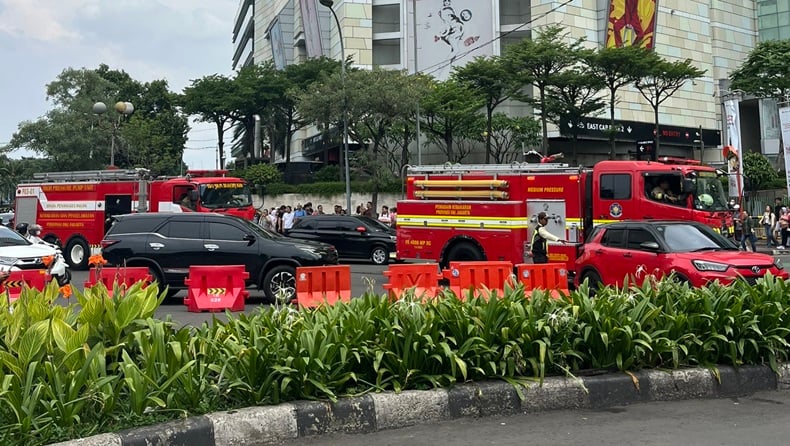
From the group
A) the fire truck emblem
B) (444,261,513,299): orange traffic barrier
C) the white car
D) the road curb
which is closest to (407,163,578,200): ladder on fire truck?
the fire truck emblem

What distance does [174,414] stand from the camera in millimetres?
4824

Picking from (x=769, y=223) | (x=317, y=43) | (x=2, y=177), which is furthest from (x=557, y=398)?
(x=2, y=177)

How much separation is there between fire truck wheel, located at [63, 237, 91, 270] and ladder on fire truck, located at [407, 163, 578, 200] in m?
11.6

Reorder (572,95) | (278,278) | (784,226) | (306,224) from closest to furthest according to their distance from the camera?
(278,278)
(306,224)
(784,226)
(572,95)

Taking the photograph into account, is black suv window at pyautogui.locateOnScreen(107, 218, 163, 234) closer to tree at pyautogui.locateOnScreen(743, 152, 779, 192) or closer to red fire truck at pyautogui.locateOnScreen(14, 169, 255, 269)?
red fire truck at pyautogui.locateOnScreen(14, 169, 255, 269)

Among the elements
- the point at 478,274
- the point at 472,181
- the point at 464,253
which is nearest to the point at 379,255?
the point at 464,253

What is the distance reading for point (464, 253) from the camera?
16875 millimetres

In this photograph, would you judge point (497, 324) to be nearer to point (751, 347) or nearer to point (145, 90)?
point (751, 347)

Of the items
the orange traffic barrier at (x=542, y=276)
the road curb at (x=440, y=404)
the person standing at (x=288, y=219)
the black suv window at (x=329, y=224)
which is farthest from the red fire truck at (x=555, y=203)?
the person standing at (x=288, y=219)

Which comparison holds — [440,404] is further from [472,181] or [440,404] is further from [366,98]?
[366,98]

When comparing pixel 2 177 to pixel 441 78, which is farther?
pixel 2 177

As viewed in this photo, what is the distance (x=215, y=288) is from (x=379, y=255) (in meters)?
10.9

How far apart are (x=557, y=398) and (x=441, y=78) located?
4096cm

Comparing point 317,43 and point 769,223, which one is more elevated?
point 317,43
